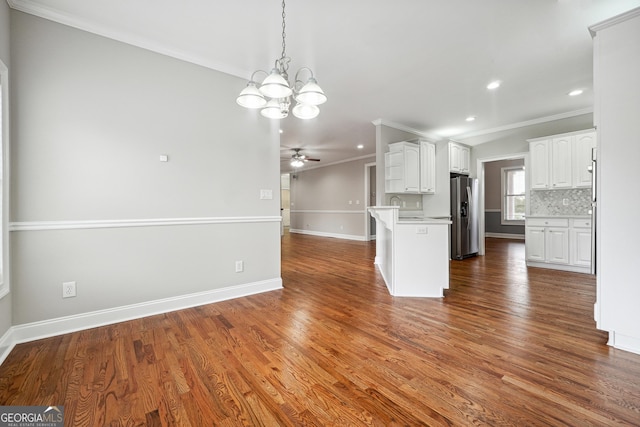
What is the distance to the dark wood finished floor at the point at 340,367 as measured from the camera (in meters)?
1.35

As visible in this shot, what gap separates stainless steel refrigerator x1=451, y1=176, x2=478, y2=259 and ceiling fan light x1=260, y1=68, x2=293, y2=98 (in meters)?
4.88

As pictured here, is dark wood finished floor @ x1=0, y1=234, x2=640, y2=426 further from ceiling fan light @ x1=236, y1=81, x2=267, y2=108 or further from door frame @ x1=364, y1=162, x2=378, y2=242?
door frame @ x1=364, y1=162, x2=378, y2=242

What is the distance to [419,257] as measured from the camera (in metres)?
3.16

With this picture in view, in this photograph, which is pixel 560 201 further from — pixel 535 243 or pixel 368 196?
pixel 368 196

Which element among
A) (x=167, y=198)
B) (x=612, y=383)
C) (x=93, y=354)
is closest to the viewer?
(x=612, y=383)

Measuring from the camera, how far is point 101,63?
7.99 ft

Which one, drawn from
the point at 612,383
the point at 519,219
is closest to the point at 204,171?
the point at 612,383

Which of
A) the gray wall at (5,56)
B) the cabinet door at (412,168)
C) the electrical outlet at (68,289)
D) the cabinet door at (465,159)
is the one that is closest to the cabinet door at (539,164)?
the cabinet door at (465,159)

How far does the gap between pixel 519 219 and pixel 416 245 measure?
25.0 feet

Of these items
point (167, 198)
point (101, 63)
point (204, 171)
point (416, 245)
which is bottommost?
point (416, 245)

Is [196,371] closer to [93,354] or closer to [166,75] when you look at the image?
[93,354]

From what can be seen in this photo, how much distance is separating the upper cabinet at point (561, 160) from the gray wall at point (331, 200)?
13.8ft

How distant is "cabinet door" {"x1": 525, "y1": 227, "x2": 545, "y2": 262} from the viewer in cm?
472

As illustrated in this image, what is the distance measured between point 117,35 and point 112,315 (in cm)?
260
